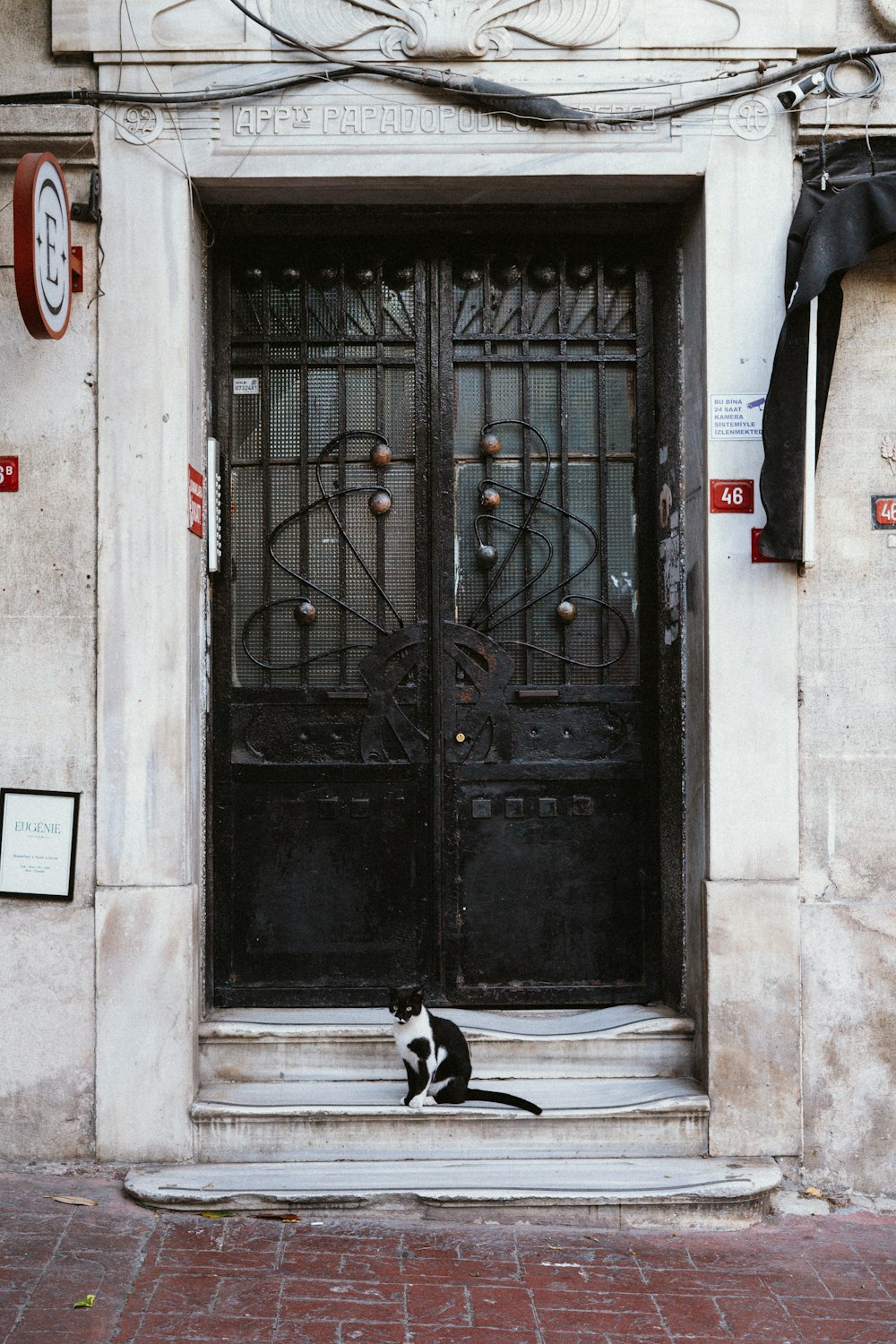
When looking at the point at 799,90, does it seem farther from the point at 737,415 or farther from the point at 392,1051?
the point at 392,1051

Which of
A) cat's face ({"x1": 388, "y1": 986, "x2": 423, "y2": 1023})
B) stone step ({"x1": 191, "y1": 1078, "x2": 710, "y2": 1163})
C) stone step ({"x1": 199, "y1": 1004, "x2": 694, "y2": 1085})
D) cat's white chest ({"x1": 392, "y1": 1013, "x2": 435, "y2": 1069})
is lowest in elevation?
stone step ({"x1": 191, "y1": 1078, "x2": 710, "y2": 1163})

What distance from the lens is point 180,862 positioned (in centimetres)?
477

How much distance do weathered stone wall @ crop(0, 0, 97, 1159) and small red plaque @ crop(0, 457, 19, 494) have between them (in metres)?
0.02

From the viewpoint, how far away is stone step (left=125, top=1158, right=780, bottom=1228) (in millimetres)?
4359

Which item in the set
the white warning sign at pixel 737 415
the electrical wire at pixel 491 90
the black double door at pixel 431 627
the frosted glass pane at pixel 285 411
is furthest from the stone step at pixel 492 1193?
the electrical wire at pixel 491 90

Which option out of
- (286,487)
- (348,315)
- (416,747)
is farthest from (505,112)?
(416,747)

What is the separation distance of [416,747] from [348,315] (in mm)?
2030

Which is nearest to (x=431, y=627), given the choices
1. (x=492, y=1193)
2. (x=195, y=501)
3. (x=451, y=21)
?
(x=195, y=501)

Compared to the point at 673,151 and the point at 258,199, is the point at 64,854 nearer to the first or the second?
the point at 258,199

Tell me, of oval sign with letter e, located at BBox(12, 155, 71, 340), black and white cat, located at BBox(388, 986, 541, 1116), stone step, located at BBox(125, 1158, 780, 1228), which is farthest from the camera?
black and white cat, located at BBox(388, 986, 541, 1116)

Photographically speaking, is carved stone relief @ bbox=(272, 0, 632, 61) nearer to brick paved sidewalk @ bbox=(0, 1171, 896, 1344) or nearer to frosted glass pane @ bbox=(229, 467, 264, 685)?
frosted glass pane @ bbox=(229, 467, 264, 685)

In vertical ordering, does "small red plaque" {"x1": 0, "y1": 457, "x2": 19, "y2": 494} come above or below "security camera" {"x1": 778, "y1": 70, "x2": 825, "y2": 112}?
below

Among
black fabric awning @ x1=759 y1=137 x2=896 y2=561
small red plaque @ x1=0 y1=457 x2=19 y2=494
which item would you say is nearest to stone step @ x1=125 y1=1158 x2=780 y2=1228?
black fabric awning @ x1=759 y1=137 x2=896 y2=561

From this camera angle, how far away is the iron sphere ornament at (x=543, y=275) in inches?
208
